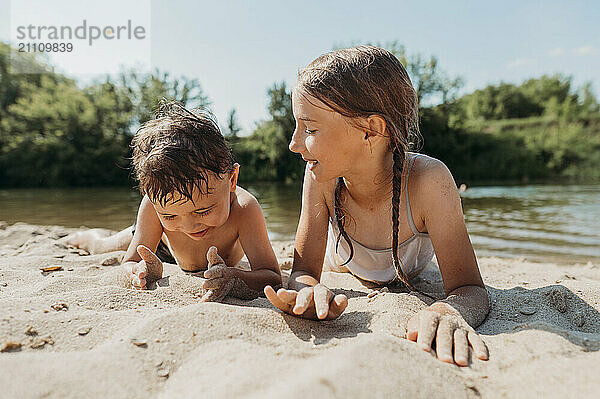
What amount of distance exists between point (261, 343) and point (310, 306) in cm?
29

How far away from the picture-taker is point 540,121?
101 feet

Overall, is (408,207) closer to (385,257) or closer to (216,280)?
(385,257)

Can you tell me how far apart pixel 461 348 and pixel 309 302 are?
0.54m

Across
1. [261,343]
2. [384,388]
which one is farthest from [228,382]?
[384,388]

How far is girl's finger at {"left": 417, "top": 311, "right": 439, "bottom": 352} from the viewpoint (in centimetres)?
144

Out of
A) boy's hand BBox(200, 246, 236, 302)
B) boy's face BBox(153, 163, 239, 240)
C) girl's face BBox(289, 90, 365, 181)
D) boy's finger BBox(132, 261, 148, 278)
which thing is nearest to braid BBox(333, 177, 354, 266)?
girl's face BBox(289, 90, 365, 181)

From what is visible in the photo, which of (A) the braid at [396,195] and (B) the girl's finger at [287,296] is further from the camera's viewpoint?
(A) the braid at [396,195]

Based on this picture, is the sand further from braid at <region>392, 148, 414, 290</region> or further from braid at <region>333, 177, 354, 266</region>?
braid at <region>333, 177, 354, 266</region>

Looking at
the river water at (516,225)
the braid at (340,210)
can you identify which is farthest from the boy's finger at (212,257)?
the river water at (516,225)

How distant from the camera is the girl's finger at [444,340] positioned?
1.38m

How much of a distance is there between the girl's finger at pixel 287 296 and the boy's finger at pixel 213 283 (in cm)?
50

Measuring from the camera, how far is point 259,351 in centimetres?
134

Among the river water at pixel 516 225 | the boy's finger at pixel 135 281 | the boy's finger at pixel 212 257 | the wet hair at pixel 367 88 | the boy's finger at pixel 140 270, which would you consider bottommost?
the river water at pixel 516 225

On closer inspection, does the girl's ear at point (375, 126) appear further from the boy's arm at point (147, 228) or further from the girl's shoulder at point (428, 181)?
the boy's arm at point (147, 228)
